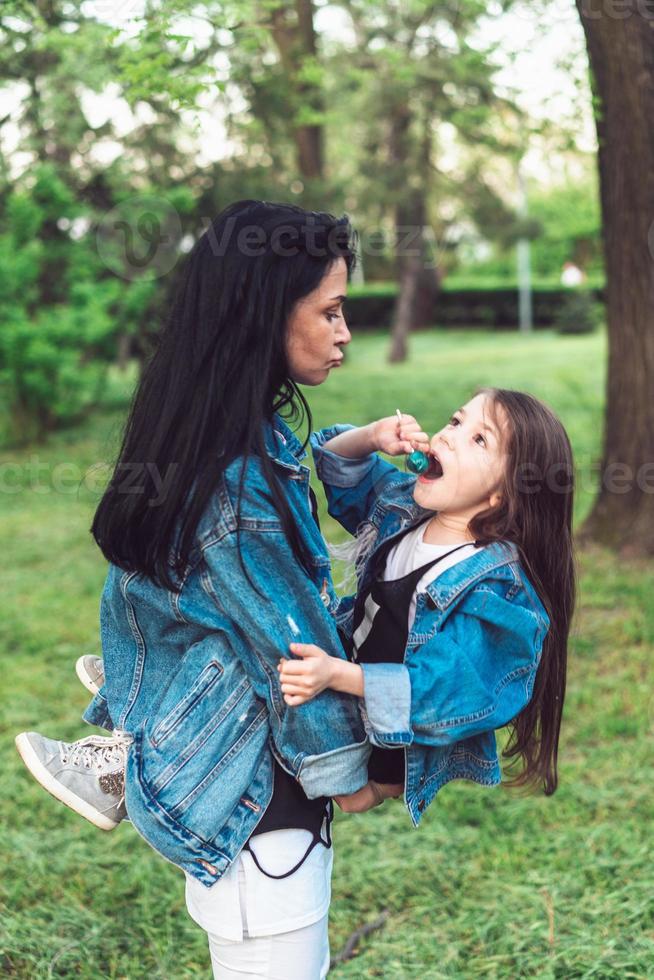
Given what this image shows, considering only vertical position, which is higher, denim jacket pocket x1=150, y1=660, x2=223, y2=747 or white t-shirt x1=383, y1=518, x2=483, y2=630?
white t-shirt x1=383, y1=518, x2=483, y2=630

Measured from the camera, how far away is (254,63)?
10719mm

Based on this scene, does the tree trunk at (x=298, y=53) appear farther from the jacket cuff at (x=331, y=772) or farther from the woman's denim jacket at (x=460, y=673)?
the jacket cuff at (x=331, y=772)

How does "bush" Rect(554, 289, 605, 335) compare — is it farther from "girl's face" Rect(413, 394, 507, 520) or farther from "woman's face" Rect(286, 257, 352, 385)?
"woman's face" Rect(286, 257, 352, 385)

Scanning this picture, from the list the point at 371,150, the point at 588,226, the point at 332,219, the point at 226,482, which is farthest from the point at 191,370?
the point at 588,226

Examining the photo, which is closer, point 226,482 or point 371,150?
point 226,482

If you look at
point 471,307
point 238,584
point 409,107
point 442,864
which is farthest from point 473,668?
point 471,307

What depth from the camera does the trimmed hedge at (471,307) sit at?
82.4 feet

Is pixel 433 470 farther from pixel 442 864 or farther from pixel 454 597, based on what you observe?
pixel 442 864

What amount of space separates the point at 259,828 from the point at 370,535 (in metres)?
0.59

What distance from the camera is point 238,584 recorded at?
5.01ft

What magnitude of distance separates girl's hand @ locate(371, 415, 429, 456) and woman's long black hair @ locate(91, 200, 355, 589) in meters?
0.28

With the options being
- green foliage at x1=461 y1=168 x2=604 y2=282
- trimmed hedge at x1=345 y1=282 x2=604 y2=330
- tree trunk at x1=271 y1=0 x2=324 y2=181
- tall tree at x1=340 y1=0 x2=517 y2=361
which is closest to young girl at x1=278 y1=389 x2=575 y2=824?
tall tree at x1=340 y1=0 x2=517 y2=361

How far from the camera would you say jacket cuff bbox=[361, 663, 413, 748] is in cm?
155

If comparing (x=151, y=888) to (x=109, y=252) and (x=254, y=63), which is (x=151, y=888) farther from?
(x=254, y=63)
